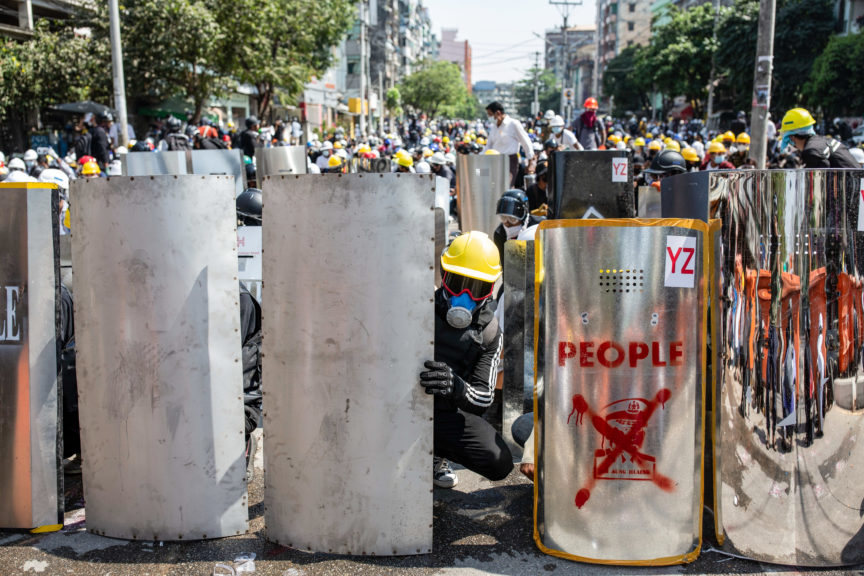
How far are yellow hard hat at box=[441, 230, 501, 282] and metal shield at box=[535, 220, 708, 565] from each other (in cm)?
59

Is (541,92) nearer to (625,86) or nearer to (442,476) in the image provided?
(625,86)

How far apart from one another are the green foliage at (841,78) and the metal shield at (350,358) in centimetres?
3118

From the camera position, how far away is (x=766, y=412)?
3.23 metres

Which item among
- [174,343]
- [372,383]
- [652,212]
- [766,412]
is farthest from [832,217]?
[652,212]

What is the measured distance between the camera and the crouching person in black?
3754 mm

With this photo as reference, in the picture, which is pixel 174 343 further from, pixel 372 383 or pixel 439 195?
pixel 439 195

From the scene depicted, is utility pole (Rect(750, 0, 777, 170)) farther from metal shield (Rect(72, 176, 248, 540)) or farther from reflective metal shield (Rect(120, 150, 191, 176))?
metal shield (Rect(72, 176, 248, 540))

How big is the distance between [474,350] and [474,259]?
→ 0.46 metres

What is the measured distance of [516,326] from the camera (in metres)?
4.87

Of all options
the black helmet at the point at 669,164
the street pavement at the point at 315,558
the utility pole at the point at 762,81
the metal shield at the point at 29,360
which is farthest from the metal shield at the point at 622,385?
the utility pole at the point at 762,81

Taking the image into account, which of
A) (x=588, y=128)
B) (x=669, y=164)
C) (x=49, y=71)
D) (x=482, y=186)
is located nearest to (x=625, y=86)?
(x=49, y=71)

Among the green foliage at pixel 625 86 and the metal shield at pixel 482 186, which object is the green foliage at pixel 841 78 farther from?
the green foliage at pixel 625 86

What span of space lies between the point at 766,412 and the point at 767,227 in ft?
2.60

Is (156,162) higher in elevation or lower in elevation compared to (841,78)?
lower
